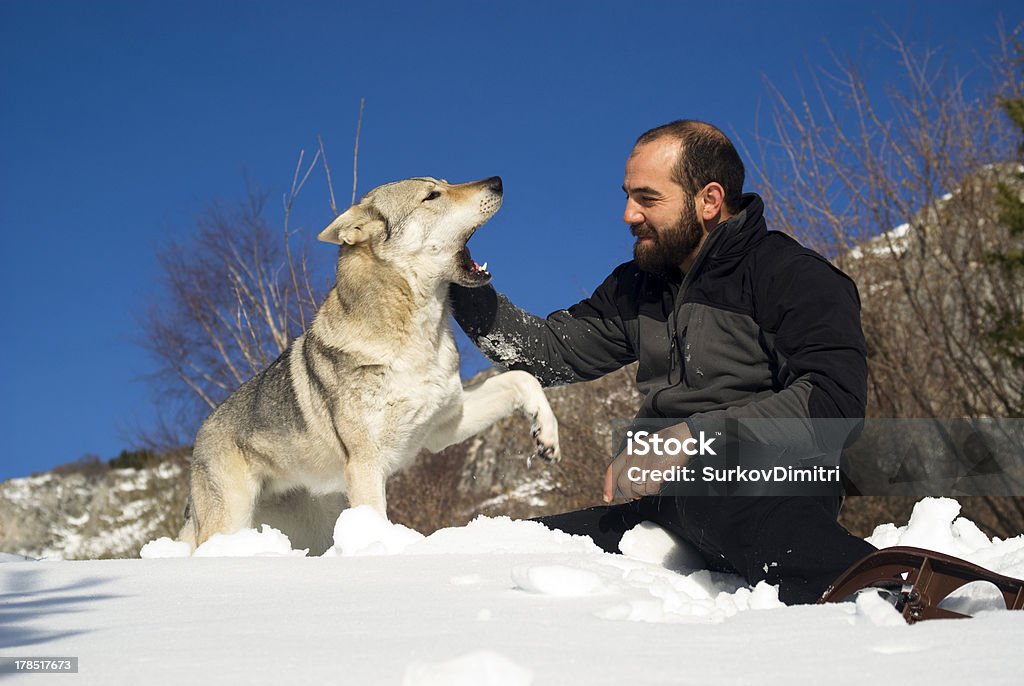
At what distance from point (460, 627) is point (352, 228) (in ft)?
9.99

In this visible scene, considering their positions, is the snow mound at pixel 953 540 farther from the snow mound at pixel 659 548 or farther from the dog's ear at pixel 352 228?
the dog's ear at pixel 352 228

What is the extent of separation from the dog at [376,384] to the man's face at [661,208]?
2.76 ft

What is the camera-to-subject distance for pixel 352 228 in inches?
187

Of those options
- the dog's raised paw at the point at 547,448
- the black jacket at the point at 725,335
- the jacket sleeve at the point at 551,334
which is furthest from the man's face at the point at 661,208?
the dog's raised paw at the point at 547,448

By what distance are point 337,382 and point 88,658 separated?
2.75 m

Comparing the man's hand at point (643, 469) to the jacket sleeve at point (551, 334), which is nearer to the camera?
the man's hand at point (643, 469)

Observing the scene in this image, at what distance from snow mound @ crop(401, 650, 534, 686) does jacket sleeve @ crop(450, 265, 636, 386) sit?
116 inches

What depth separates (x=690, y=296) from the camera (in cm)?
390

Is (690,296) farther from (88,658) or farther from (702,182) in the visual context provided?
(88,658)

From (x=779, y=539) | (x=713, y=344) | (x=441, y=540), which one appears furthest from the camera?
(x=713, y=344)

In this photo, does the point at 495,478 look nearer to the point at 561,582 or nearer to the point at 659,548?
the point at 659,548

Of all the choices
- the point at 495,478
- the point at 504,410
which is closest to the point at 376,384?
the point at 504,410

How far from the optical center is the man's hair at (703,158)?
Answer: 13.3 feet

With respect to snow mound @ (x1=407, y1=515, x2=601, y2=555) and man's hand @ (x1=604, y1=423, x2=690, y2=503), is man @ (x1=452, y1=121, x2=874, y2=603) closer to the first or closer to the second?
man's hand @ (x1=604, y1=423, x2=690, y2=503)
